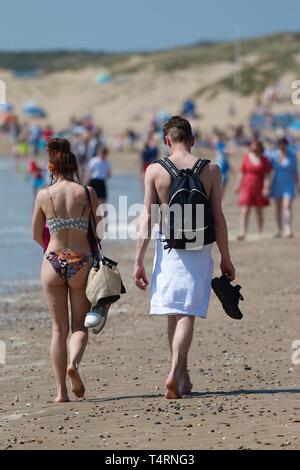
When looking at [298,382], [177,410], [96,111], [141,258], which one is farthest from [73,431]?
[96,111]

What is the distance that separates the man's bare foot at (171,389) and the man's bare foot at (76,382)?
0.52 meters

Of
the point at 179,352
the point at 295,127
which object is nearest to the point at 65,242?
the point at 179,352

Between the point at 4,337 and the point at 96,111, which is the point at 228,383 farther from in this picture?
the point at 96,111

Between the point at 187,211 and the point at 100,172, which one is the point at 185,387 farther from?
the point at 100,172

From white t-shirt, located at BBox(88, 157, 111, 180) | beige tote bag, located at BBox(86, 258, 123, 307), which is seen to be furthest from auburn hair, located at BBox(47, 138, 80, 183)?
white t-shirt, located at BBox(88, 157, 111, 180)

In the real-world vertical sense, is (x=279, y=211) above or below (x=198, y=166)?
above

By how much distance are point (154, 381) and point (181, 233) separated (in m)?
1.29

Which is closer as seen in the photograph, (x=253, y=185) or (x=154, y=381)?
(x=154, y=381)

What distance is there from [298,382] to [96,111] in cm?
6259

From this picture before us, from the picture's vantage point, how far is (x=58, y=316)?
7.17m

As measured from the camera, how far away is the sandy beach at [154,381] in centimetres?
610

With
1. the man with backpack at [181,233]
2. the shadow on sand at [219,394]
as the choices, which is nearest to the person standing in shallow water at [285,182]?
the shadow on sand at [219,394]

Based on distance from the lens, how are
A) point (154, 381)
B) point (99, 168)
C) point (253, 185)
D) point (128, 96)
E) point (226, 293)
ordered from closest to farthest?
point (226, 293), point (154, 381), point (253, 185), point (99, 168), point (128, 96)

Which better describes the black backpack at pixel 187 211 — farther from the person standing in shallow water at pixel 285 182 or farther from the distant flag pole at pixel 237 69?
the distant flag pole at pixel 237 69
